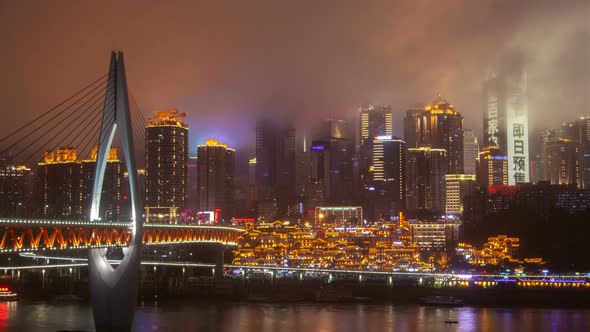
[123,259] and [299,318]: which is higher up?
[123,259]

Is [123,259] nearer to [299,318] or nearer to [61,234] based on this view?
[61,234]

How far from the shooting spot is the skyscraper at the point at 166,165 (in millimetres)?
111562

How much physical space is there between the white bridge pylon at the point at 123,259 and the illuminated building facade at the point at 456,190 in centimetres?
9615

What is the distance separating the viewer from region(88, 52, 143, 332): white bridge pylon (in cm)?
3350

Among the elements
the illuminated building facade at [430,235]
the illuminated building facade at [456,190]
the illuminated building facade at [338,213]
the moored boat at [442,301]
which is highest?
the illuminated building facade at [456,190]

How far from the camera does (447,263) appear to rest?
3452 inches

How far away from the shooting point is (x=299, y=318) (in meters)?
49.9

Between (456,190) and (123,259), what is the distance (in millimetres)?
98928

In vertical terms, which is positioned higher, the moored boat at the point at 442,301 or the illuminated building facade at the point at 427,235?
the illuminated building facade at the point at 427,235

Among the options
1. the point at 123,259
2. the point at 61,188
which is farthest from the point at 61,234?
the point at 61,188

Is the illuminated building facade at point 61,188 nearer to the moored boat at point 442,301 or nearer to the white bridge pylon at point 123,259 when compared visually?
the moored boat at point 442,301

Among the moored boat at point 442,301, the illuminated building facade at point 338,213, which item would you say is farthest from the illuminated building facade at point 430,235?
the moored boat at point 442,301

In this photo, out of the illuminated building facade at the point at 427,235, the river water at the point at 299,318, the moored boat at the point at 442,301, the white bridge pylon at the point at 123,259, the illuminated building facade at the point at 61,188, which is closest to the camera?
the white bridge pylon at the point at 123,259

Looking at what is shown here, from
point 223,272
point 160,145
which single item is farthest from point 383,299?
point 160,145
